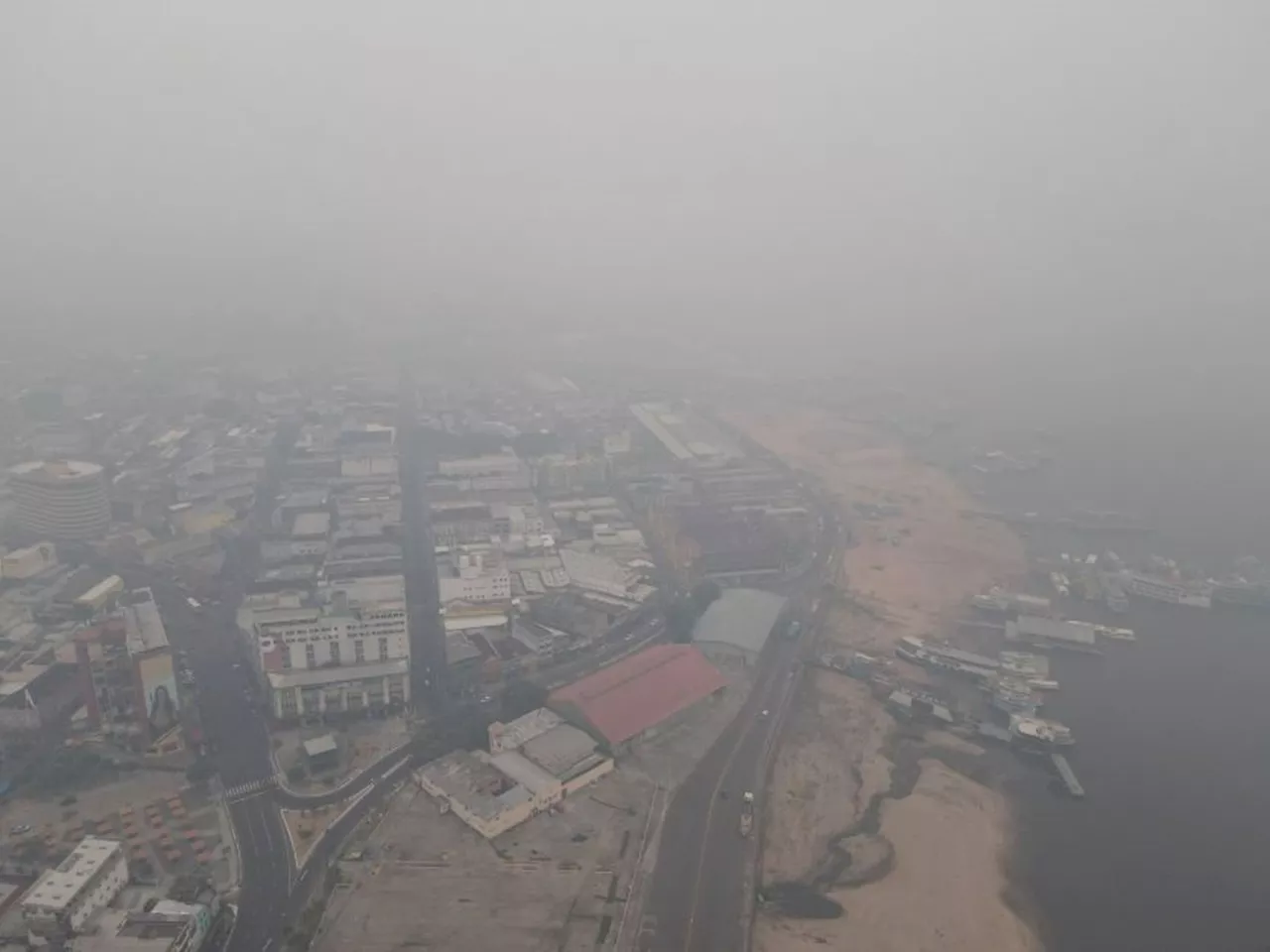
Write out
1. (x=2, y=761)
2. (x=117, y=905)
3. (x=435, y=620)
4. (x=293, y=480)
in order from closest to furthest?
(x=117, y=905) < (x=2, y=761) < (x=435, y=620) < (x=293, y=480)

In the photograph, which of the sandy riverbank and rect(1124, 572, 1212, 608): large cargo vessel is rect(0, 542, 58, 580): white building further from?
rect(1124, 572, 1212, 608): large cargo vessel

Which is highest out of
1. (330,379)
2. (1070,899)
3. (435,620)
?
Result: (330,379)

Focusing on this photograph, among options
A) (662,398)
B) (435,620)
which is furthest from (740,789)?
(662,398)

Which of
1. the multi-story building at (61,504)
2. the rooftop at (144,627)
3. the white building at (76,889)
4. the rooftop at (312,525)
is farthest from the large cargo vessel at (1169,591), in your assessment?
the multi-story building at (61,504)

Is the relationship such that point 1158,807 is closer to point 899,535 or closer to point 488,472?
point 899,535

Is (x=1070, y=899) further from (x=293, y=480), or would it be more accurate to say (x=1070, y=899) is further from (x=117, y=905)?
(x=293, y=480)
